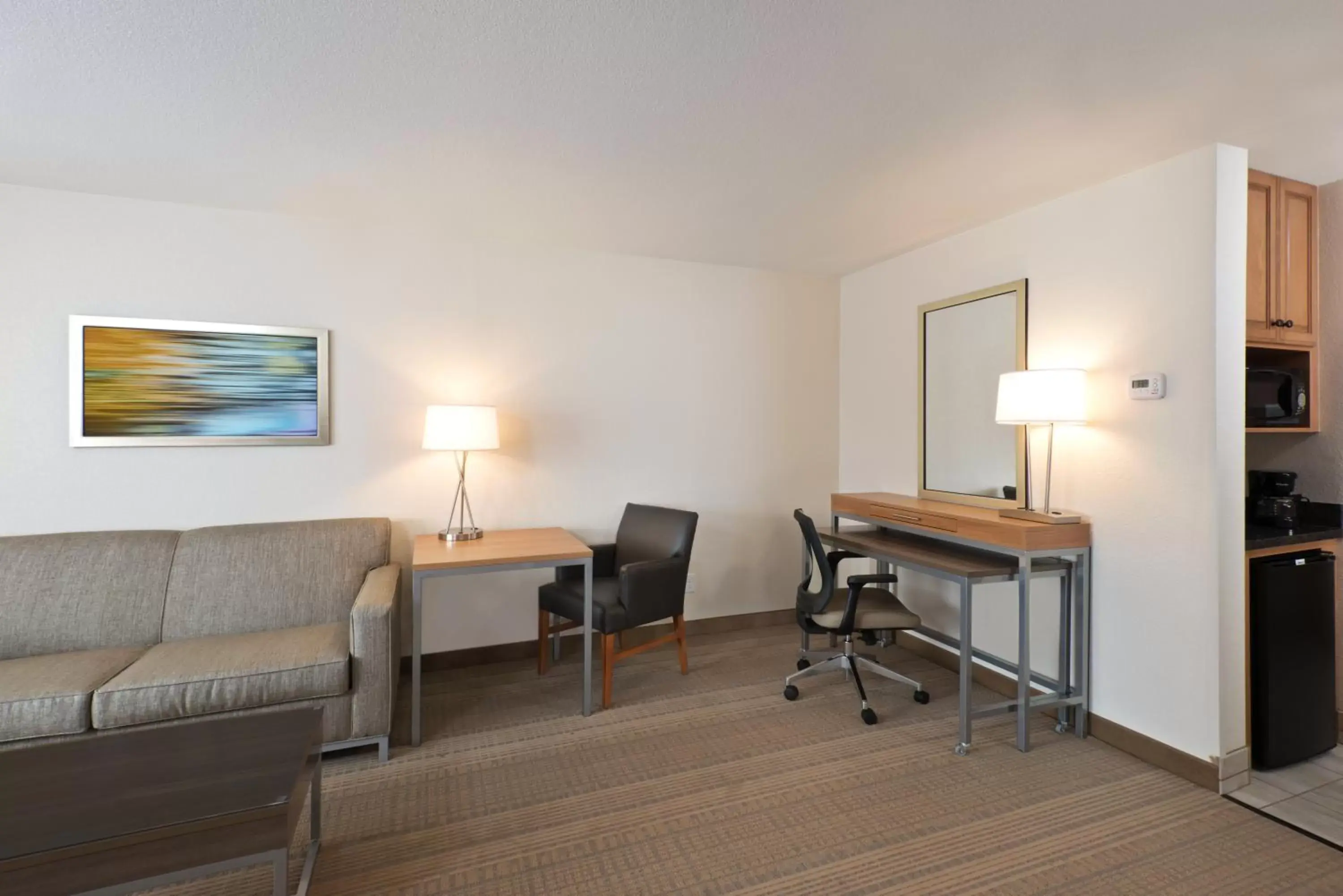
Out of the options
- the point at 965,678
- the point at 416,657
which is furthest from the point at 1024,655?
the point at 416,657

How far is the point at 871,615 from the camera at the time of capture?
2848 mm

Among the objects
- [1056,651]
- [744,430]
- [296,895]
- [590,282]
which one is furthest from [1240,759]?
[590,282]

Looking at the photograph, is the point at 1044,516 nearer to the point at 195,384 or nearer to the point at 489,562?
the point at 489,562

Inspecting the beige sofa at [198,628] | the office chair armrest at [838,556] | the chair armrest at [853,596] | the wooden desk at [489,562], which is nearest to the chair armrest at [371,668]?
the beige sofa at [198,628]

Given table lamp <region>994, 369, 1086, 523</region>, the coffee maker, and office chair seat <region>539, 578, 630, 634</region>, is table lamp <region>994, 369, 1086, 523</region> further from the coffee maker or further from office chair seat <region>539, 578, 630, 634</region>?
office chair seat <region>539, 578, 630, 634</region>

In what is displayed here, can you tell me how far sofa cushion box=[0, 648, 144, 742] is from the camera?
196cm

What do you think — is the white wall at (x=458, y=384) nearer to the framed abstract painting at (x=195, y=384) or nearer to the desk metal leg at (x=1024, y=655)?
the framed abstract painting at (x=195, y=384)

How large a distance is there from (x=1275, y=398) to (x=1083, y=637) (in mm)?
1247

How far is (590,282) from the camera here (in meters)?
3.65

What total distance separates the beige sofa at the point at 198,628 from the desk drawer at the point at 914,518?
239 centimetres

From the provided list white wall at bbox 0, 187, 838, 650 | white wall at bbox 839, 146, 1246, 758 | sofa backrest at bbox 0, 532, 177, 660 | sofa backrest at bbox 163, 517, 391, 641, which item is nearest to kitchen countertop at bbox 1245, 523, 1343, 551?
white wall at bbox 839, 146, 1246, 758

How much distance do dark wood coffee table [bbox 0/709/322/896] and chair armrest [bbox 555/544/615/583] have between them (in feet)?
5.21

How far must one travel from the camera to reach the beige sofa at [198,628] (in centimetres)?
208

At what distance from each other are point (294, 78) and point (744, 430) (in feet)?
9.56
